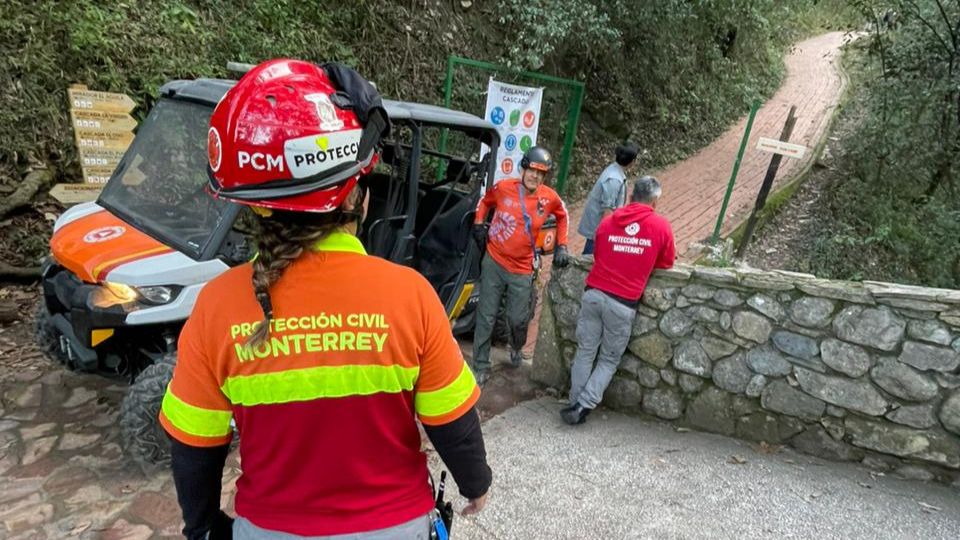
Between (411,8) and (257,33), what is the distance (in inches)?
100

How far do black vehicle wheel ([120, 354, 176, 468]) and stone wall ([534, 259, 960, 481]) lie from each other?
2745 millimetres

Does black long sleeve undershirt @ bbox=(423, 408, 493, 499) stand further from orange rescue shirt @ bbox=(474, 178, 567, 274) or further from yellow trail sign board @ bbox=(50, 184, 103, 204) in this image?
yellow trail sign board @ bbox=(50, 184, 103, 204)

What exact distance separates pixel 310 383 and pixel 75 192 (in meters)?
4.09

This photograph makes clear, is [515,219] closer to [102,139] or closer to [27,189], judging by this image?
[102,139]

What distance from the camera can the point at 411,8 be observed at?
822cm

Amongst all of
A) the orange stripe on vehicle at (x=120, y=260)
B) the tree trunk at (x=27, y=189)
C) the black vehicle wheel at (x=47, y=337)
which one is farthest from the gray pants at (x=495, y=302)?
the tree trunk at (x=27, y=189)

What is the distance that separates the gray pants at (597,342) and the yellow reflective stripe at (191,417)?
2.92 meters

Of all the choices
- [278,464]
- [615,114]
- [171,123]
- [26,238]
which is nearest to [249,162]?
[278,464]

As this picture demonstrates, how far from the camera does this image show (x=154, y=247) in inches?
125

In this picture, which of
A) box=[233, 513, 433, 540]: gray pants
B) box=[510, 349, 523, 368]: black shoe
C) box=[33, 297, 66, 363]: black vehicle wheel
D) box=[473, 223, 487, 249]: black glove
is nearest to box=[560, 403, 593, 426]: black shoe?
box=[510, 349, 523, 368]: black shoe

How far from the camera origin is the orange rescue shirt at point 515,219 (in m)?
4.28

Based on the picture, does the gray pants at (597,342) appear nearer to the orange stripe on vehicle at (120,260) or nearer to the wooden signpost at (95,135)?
the orange stripe on vehicle at (120,260)

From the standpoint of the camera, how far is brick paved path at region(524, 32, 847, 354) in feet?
30.0

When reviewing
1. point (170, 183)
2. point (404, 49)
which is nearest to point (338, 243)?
point (170, 183)
